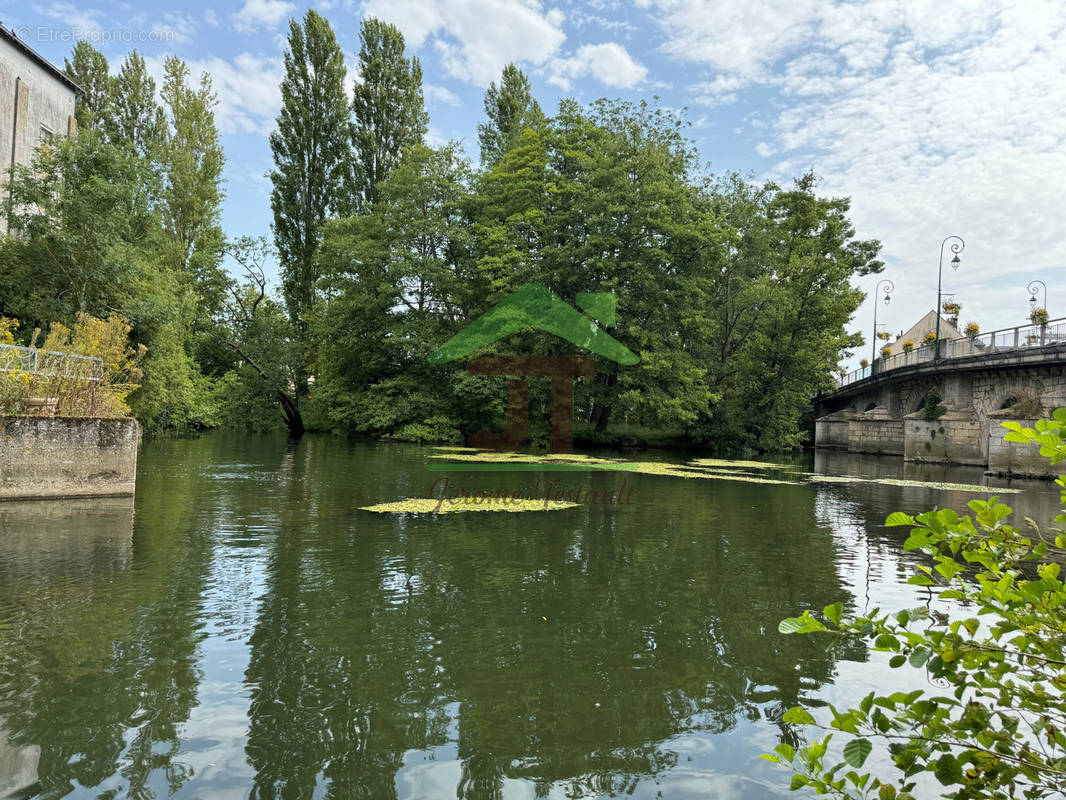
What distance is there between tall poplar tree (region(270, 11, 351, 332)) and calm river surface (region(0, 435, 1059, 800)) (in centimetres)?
3395

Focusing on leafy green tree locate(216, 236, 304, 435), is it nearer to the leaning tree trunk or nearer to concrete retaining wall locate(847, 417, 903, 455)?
the leaning tree trunk

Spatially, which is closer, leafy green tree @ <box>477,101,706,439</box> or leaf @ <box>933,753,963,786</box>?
leaf @ <box>933,753,963,786</box>

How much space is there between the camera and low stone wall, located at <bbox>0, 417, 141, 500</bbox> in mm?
11055

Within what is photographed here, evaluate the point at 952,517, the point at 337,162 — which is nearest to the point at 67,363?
the point at 952,517

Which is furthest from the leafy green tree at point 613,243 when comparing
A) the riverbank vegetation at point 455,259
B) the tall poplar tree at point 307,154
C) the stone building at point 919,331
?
the stone building at point 919,331

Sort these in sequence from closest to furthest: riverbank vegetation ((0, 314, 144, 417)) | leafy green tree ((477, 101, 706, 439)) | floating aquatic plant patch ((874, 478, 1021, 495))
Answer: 1. riverbank vegetation ((0, 314, 144, 417))
2. floating aquatic plant patch ((874, 478, 1021, 495))
3. leafy green tree ((477, 101, 706, 439))

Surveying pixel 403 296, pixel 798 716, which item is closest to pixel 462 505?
pixel 798 716

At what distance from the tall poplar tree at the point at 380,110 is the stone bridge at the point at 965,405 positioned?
3119cm

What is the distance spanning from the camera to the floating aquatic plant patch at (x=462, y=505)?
40.2ft

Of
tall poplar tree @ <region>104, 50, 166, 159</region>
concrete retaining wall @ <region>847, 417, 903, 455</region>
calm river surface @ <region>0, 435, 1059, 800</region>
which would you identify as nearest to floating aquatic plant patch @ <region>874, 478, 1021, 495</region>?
calm river surface @ <region>0, 435, 1059, 800</region>

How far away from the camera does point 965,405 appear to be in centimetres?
3378

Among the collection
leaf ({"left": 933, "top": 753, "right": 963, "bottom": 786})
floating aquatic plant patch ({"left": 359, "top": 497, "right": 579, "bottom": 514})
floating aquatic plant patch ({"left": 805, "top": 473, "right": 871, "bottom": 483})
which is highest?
leaf ({"left": 933, "top": 753, "right": 963, "bottom": 786})

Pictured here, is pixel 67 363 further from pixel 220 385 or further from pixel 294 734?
pixel 220 385

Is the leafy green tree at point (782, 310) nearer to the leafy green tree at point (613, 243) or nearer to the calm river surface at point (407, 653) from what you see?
the leafy green tree at point (613, 243)
